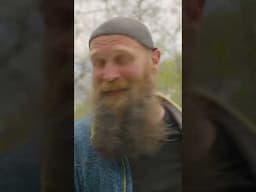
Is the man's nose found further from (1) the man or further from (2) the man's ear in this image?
(2) the man's ear

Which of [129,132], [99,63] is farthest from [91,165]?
[99,63]

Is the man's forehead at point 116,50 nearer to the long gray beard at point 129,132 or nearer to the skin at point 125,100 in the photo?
the skin at point 125,100

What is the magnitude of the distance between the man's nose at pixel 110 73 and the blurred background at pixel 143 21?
76 mm

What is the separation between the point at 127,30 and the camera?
2203 millimetres

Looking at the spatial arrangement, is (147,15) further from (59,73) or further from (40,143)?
(40,143)

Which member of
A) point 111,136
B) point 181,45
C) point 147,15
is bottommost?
point 111,136

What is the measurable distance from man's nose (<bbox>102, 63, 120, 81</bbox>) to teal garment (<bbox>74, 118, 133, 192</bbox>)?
0.70 feet

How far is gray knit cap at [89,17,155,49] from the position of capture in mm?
2201

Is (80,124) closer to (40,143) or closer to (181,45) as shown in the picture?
(40,143)

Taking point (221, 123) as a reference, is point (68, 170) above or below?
below

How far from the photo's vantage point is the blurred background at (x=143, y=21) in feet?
7.25

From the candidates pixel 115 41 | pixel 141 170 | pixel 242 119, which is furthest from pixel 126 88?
pixel 242 119

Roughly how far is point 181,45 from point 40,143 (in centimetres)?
79

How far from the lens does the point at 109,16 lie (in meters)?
2.21
